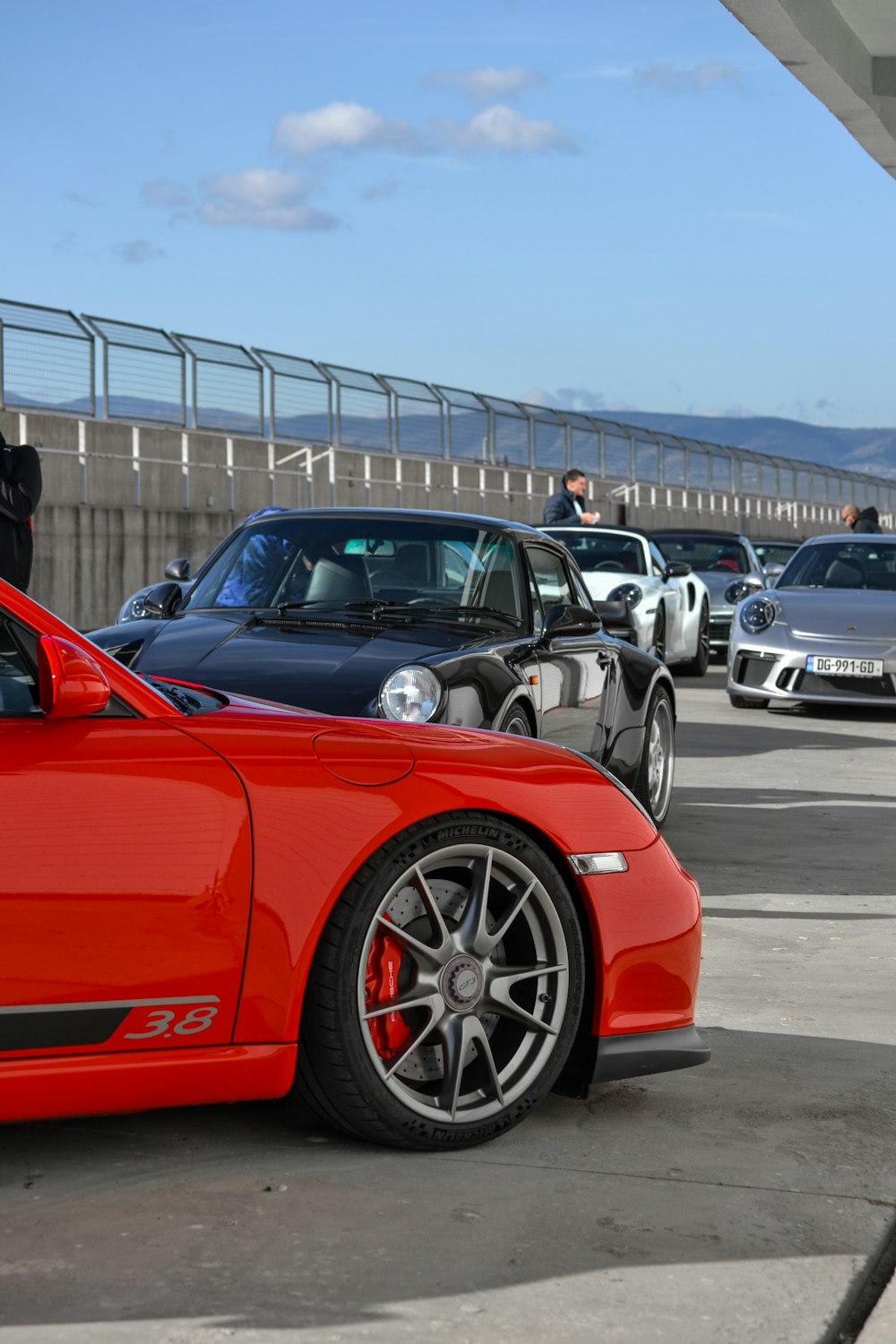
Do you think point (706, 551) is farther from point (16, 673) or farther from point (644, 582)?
point (16, 673)

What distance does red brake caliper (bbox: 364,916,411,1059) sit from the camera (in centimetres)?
381

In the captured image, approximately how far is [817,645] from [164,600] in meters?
7.38

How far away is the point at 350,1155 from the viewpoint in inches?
149

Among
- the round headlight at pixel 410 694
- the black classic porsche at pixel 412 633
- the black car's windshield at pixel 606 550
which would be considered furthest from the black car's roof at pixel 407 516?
the black car's windshield at pixel 606 550

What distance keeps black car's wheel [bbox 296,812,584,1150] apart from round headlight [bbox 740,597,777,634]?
1072cm

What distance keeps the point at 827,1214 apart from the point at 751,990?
1.85m

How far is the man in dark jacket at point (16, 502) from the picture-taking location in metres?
9.96

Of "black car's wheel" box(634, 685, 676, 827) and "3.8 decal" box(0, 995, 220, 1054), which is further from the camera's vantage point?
"black car's wheel" box(634, 685, 676, 827)

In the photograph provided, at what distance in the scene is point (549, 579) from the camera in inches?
327

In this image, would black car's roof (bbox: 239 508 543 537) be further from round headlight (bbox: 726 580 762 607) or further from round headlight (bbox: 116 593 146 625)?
round headlight (bbox: 726 580 762 607)

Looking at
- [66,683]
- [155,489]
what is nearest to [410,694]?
[66,683]

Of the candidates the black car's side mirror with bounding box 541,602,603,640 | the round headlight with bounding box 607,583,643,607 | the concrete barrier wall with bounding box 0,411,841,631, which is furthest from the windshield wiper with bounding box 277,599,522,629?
the concrete barrier wall with bounding box 0,411,841,631

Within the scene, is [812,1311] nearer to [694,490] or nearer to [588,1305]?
[588,1305]

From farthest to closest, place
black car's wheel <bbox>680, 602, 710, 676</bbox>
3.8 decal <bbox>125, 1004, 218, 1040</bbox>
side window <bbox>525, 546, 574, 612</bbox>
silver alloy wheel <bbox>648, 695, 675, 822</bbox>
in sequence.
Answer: black car's wheel <bbox>680, 602, 710, 676</bbox>, silver alloy wheel <bbox>648, 695, 675, 822</bbox>, side window <bbox>525, 546, 574, 612</bbox>, 3.8 decal <bbox>125, 1004, 218, 1040</bbox>
